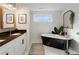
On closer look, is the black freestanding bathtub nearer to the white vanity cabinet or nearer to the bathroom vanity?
the white vanity cabinet

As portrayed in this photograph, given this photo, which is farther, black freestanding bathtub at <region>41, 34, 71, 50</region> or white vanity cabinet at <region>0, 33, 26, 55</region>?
black freestanding bathtub at <region>41, 34, 71, 50</region>

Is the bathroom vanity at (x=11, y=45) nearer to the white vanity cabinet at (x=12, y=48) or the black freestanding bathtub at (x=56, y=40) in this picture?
the white vanity cabinet at (x=12, y=48)

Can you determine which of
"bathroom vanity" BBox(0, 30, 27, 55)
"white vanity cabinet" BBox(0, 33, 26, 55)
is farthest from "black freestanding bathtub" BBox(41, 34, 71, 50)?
"bathroom vanity" BBox(0, 30, 27, 55)

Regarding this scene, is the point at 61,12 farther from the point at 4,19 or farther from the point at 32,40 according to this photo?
the point at 4,19

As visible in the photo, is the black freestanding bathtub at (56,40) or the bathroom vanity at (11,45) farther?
the black freestanding bathtub at (56,40)

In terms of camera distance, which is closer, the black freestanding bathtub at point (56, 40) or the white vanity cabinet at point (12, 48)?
the white vanity cabinet at point (12, 48)

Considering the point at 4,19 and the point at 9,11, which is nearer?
the point at 4,19

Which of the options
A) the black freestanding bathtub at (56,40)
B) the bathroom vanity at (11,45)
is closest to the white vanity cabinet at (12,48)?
the bathroom vanity at (11,45)

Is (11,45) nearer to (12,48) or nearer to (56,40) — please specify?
(12,48)

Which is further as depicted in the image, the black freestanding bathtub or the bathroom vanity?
the black freestanding bathtub
